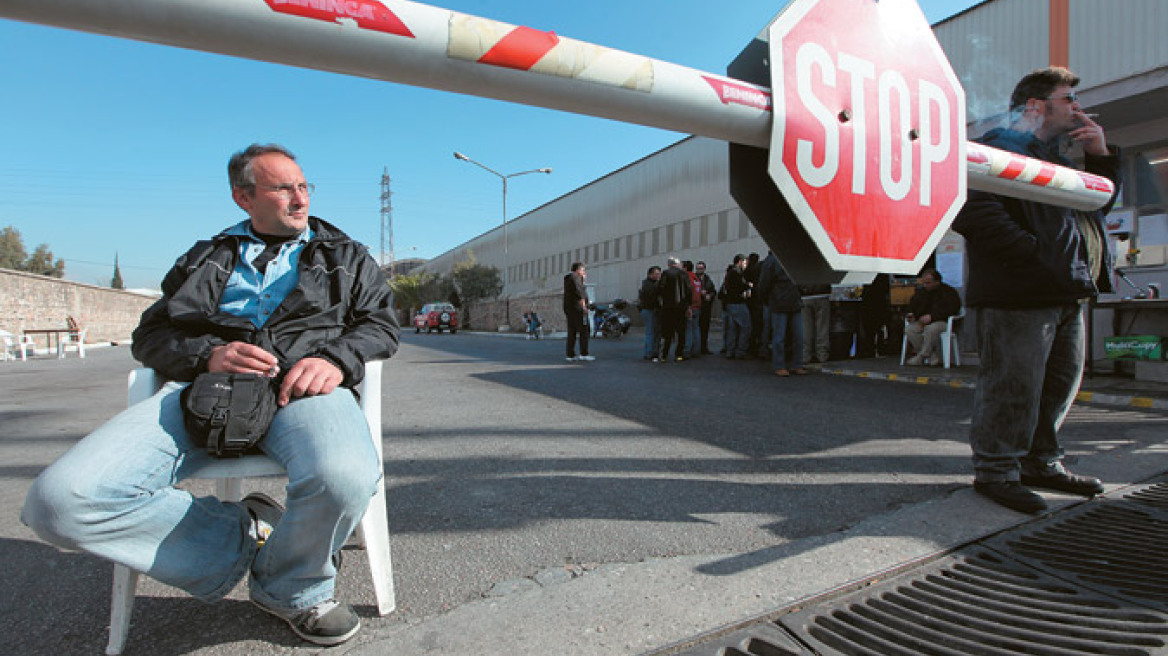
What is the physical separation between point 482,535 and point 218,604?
81cm

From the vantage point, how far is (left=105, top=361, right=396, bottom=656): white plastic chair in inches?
52.5

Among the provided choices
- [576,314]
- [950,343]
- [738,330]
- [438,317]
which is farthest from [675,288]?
[438,317]

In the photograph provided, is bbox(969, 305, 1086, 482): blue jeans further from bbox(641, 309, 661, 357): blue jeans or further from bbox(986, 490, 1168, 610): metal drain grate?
bbox(641, 309, 661, 357): blue jeans

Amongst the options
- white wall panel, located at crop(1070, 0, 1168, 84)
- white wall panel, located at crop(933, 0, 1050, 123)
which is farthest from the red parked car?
white wall panel, located at crop(1070, 0, 1168, 84)

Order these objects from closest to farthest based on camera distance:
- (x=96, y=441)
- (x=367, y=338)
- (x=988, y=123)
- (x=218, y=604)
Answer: (x=96, y=441)
(x=218, y=604)
(x=367, y=338)
(x=988, y=123)

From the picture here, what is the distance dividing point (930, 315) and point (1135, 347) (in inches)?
87.3

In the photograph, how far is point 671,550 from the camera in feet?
6.15

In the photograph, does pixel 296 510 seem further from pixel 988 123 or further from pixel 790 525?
pixel 988 123

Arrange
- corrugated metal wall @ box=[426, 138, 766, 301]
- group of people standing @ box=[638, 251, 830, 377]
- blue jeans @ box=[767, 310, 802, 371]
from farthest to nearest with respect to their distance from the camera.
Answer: corrugated metal wall @ box=[426, 138, 766, 301]
group of people standing @ box=[638, 251, 830, 377]
blue jeans @ box=[767, 310, 802, 371]

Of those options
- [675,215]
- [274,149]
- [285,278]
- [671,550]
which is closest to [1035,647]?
[671,550]

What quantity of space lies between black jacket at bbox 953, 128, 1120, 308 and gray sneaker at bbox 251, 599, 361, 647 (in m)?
2.60

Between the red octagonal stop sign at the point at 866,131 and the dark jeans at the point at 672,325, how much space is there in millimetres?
7776

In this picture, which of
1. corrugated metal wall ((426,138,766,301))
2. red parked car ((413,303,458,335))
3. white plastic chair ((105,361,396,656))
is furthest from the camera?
red parked car ((413,303,458,335))

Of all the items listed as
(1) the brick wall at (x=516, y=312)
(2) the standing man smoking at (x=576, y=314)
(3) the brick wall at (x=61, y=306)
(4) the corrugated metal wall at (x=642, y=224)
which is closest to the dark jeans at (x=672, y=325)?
(2) the standing man smoking at (x=576, y=314)
